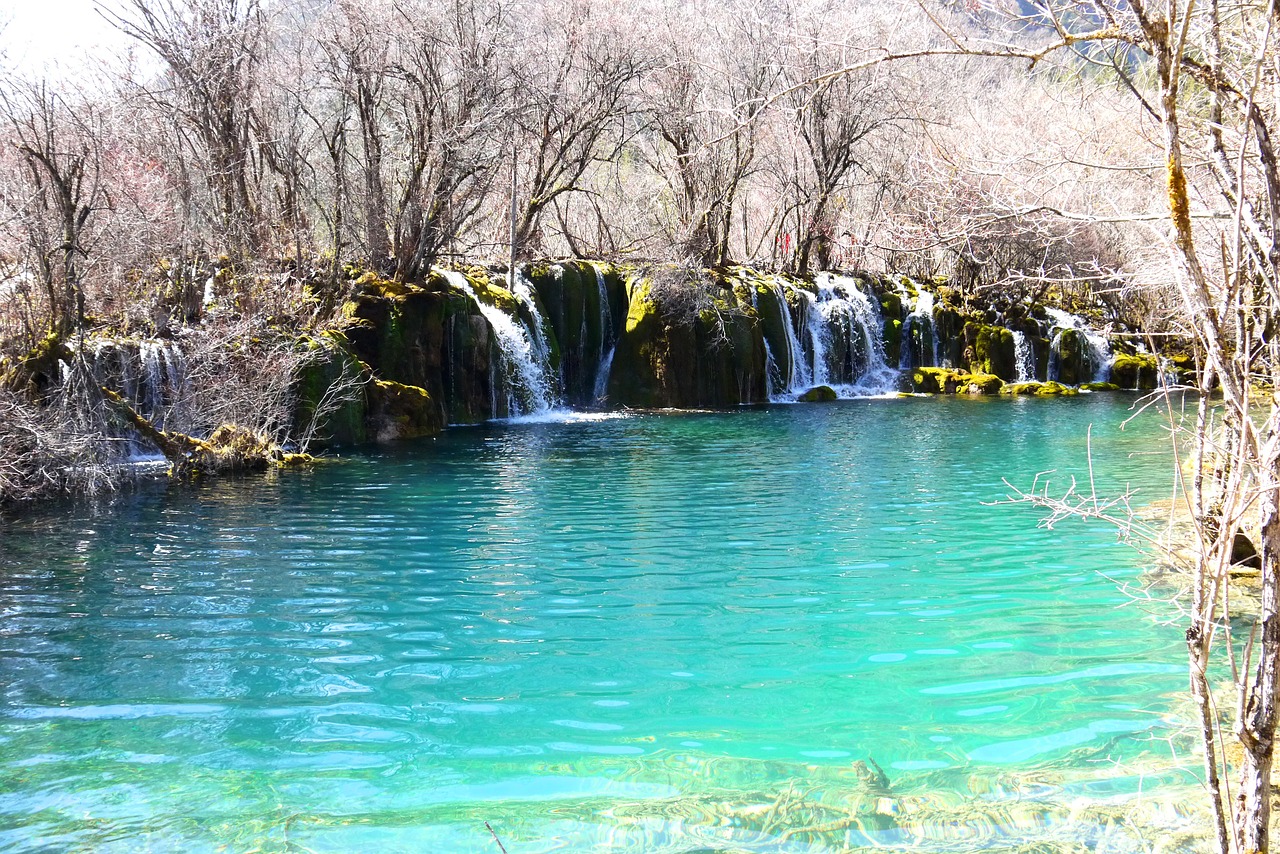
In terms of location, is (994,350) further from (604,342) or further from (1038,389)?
(604,342)

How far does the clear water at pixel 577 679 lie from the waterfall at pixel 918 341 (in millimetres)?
21108

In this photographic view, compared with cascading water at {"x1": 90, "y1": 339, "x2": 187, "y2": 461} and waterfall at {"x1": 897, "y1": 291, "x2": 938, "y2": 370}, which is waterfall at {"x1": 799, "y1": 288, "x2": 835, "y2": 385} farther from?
cascading water at {"x1": 90, "y1": 339, "x2": 187, "y2": 461}

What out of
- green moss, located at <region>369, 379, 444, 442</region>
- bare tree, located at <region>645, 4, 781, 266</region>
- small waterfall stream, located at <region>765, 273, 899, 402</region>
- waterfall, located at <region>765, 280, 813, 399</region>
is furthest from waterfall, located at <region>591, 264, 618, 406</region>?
green moss, located at <region>369, 379, 444, 442</region>

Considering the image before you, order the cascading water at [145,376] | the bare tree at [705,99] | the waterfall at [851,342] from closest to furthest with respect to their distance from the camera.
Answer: the cascading water at [145,376] → the bare tree at [705,99] → the waterfall at [851,342]

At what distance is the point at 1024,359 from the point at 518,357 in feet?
59.5

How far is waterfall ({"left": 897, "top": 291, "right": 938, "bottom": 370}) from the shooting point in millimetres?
31828

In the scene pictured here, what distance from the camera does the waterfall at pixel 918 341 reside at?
31828mm

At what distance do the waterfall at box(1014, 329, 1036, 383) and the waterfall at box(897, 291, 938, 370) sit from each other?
2.83 m

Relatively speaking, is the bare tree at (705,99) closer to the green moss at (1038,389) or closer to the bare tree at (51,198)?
the green moss at (1038,389)

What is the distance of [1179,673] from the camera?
589 centimetres

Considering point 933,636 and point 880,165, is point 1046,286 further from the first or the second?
point 933,636

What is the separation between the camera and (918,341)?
105ft

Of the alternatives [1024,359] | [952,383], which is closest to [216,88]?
[952,383]

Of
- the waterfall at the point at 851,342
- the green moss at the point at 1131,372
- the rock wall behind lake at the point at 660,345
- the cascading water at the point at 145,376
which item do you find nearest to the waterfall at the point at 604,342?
the rock wall behind lake at the point at 660,345
